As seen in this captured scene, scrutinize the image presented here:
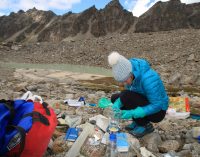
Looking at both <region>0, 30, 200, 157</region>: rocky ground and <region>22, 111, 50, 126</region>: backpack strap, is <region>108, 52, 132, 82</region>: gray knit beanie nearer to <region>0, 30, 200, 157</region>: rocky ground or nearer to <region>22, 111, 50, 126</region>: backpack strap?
<region>0, 30, 200, 157</region>: rocky ground

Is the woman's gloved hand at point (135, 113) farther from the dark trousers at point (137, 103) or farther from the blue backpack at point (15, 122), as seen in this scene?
the blue backpack at point (15, 122)

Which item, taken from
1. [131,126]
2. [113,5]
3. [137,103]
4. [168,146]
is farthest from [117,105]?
[113,5]

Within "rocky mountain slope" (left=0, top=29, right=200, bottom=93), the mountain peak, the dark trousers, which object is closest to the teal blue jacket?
the dark trousers

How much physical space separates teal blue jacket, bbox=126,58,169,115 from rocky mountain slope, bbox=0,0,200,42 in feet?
329

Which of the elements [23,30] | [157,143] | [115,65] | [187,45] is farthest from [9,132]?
[23,30]

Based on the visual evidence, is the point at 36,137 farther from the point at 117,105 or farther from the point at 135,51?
the point at 135,51

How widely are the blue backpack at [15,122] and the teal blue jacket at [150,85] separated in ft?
4.75

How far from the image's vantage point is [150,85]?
405 centimetres

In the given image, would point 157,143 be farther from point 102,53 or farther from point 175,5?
point 175,5

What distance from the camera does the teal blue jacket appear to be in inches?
160

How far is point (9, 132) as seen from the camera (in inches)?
123

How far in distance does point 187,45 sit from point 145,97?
26.4 meters

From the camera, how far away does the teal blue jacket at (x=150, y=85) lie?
4070 millimetres

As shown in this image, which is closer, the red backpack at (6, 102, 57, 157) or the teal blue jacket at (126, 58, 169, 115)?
the red backpack at (6, 102, 57, 157)
